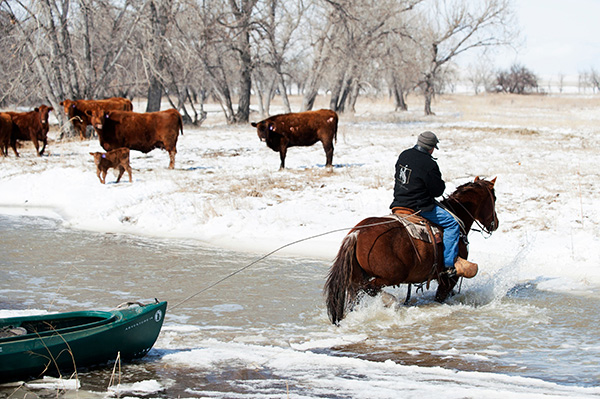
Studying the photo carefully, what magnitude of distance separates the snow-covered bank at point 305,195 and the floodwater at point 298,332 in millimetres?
1203

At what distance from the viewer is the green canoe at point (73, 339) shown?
17.3ft

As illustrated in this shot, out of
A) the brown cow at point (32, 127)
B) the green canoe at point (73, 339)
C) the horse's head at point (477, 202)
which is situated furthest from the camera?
the brown cow at point (32, 127)

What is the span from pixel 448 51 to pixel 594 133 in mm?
26256

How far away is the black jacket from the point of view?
7254 mm

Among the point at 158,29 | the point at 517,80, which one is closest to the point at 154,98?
the point at 158,29

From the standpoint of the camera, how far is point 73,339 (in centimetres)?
548

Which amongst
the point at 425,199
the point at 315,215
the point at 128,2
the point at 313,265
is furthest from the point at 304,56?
the point at 425,199

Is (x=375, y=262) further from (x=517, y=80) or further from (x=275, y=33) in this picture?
(x=517, y=80)

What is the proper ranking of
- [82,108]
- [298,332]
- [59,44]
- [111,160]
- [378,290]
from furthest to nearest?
[59,44], [82,108], [111,160], [378,290], [298,332]

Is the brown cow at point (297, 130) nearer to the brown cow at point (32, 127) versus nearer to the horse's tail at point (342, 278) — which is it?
the brown cow at point (32, 127)

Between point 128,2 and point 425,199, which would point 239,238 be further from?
point 128,2

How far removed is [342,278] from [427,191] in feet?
4.74

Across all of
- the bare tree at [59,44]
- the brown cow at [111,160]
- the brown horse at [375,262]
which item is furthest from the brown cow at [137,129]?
the brown horse at [375,262]

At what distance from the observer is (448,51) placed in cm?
5181
